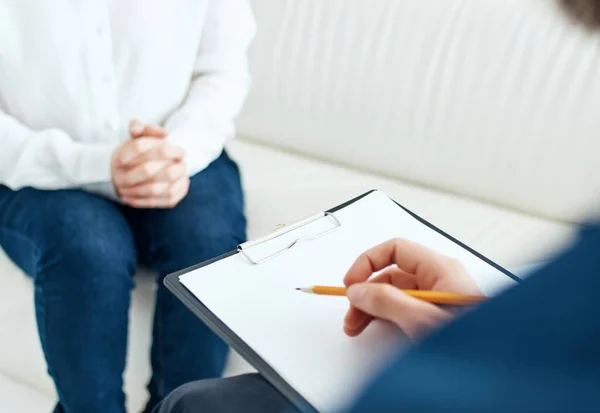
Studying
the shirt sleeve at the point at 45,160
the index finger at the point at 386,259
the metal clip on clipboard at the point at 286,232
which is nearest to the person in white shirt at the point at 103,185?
the shirt sleeve at the point at 45,160

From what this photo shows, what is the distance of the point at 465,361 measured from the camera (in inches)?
10.4

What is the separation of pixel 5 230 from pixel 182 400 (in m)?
0.41

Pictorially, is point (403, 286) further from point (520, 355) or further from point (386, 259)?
point (520, 355)

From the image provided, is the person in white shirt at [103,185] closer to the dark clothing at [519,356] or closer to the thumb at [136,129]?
the thumb at [136,129]

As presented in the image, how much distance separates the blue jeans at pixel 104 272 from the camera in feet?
2.56

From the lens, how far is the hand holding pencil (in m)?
0.44

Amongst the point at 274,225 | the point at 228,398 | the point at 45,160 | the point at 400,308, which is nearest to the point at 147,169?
the point at 45,160

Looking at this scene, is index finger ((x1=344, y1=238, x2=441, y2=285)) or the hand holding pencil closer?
the hand holding pencil

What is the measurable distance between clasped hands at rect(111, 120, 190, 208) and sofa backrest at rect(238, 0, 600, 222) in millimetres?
396

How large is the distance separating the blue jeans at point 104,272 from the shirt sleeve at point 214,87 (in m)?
0.07

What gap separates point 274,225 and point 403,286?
447 mm

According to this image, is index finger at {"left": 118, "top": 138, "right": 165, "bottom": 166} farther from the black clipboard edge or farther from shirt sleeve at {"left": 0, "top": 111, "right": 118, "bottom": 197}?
the black clipboard edge

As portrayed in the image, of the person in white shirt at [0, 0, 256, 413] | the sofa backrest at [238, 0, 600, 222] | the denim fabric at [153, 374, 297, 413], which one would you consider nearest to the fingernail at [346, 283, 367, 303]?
the denim fabric at [153, 374, 297, 413]

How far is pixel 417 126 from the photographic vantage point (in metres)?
1.11
